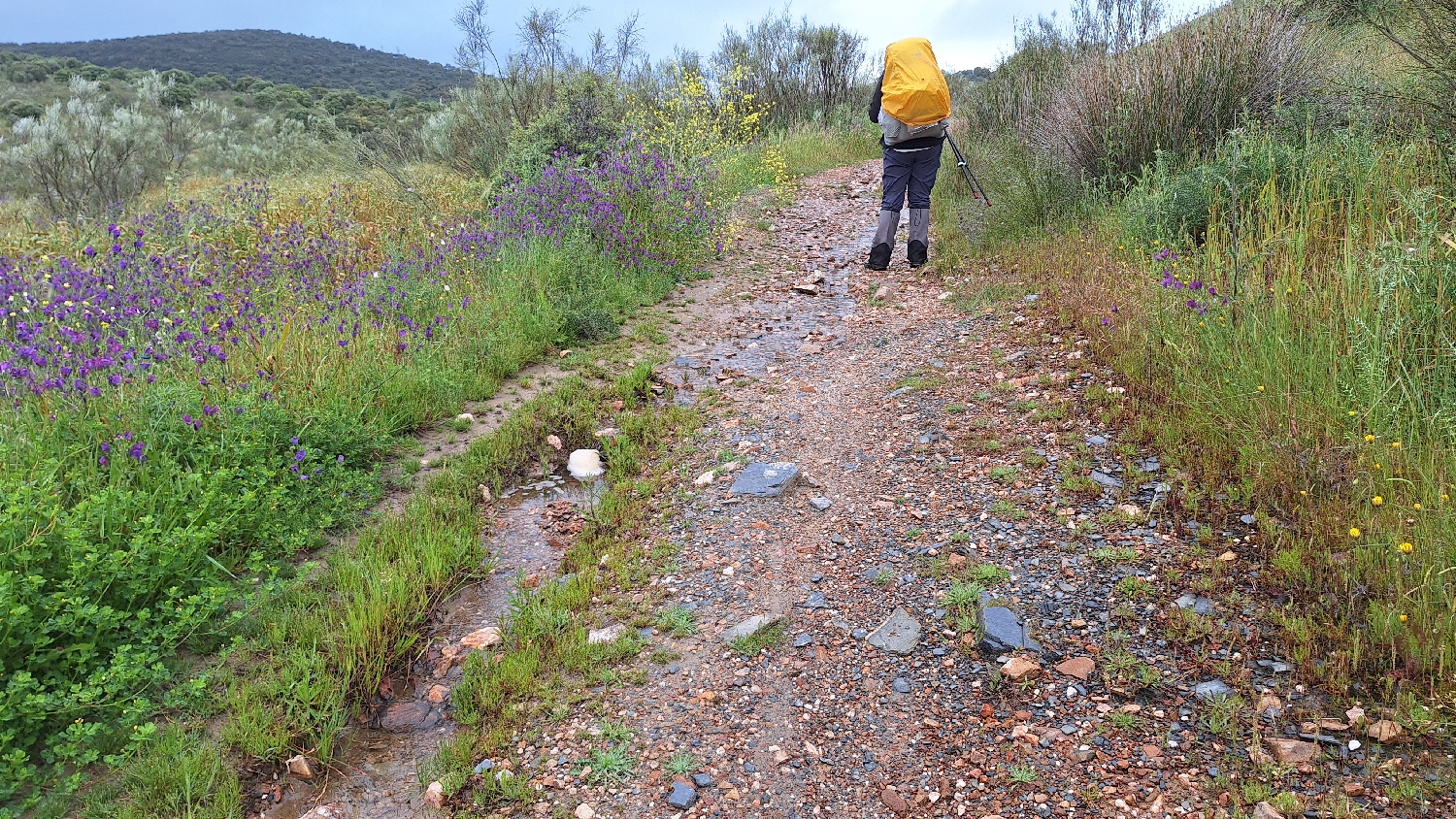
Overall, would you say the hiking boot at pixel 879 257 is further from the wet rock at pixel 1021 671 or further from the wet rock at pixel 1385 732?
the wet rock at pixel 1385 732

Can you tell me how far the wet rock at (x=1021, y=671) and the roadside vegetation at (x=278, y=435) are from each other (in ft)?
3.93

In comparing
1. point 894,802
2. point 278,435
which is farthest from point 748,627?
point 278,435

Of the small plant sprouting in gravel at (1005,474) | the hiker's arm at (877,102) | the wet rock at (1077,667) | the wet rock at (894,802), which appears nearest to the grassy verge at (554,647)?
the wet rock at (894,802)

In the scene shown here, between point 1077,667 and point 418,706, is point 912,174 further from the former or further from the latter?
point 418,706

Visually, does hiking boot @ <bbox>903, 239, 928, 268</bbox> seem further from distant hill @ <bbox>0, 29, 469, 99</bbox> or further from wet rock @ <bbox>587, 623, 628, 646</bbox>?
distant hill @ <bbox>0, 29, 469, 99</bbox>

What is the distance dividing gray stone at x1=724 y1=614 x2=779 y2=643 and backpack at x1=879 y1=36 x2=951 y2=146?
19.1 ft

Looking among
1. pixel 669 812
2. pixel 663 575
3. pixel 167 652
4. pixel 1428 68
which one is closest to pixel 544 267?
pixel 663 575

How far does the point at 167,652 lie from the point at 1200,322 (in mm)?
4811

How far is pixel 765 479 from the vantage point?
4273mm

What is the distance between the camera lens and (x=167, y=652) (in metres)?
2.88

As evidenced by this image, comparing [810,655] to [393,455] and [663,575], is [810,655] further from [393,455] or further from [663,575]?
[393,455]

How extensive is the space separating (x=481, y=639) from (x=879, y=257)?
6372mm

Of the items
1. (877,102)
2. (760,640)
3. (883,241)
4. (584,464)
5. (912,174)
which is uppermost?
(877,102)

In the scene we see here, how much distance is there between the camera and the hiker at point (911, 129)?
748 centimetres
